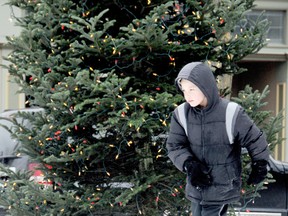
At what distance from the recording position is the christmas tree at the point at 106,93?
5117 mm

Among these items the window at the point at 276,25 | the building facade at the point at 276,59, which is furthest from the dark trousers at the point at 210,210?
the window at the point at 276,25

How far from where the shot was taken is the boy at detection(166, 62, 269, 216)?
417 cm

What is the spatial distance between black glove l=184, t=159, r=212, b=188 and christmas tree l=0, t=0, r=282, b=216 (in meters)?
0.89

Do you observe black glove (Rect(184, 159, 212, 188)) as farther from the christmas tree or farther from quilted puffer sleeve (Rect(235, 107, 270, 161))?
the christmas tree

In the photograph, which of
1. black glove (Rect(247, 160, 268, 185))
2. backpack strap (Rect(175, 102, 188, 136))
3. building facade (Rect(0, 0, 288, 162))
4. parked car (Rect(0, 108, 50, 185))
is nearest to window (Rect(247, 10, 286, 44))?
building facade (Rect(0, 0, 288, 162))

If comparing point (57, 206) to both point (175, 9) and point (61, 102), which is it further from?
point (175, 9)

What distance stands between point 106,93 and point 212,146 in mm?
1098

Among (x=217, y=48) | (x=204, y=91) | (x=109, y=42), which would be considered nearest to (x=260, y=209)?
(x=217, y=48)

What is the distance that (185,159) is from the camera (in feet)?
14.0

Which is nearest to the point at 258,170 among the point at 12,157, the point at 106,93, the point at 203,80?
the point at 203,80

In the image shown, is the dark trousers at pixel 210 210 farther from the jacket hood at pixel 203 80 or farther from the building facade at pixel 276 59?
the building facade at pixel 276 59

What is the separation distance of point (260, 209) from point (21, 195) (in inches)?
127

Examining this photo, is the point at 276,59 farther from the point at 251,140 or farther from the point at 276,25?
the point at 251,140

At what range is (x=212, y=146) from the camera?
4.21 meters
